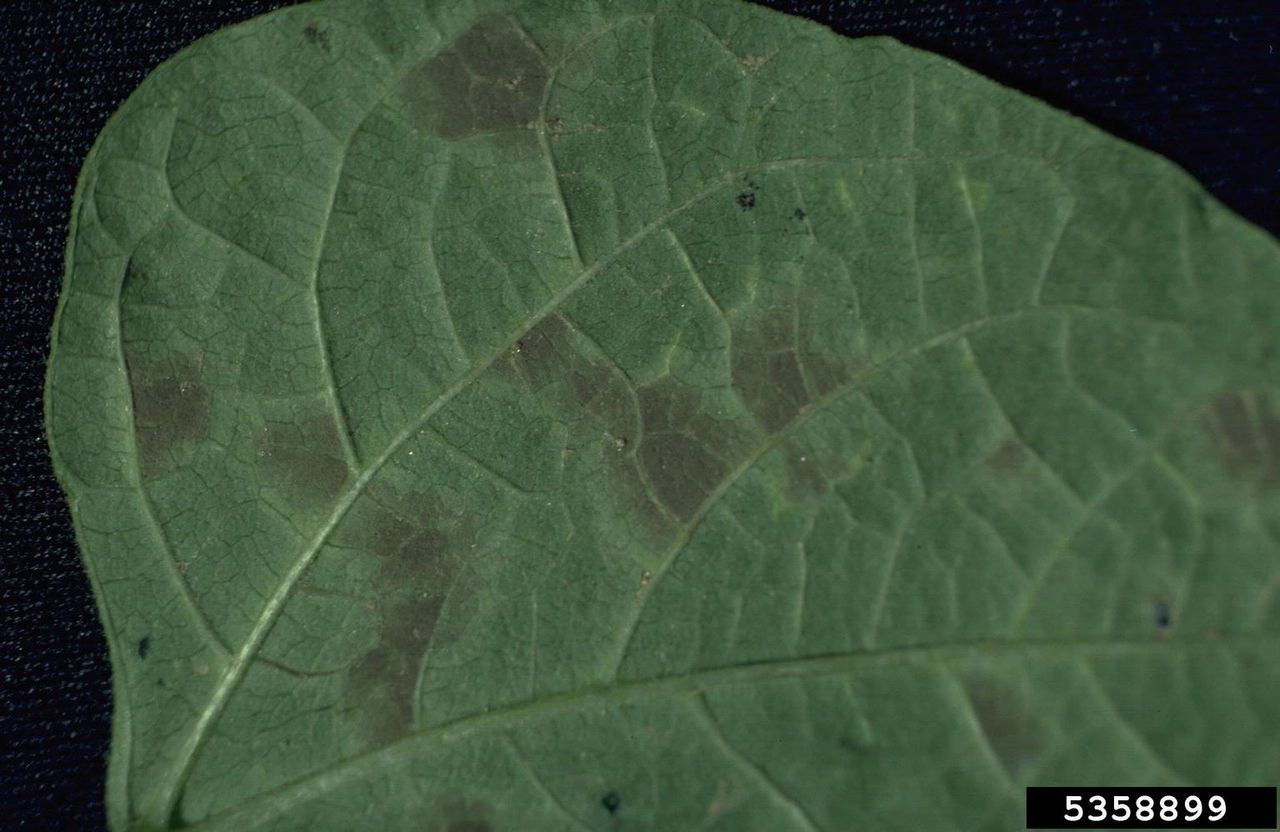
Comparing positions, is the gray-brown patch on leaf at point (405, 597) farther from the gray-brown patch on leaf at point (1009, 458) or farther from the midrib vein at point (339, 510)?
the gray-brown patch on leaf at point (1009, 458)

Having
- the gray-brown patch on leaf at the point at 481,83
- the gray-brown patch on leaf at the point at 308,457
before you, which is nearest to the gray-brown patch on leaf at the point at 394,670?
the gray-brown patch on leaf at the point at 308,457

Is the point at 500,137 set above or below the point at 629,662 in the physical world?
above

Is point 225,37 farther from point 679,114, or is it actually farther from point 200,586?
point 200,586

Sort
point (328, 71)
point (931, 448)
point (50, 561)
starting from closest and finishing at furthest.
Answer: point (931, 448) → point (328, 71) → point (50, 561)

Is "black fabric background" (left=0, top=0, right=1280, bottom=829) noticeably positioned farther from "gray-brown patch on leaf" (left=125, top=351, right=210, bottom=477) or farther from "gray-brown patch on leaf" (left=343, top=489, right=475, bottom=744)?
"gray-brown patch on leaf" (left=343, top=489, right=475, bottom=744)

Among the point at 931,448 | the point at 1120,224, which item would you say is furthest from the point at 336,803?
the point at 1120,224

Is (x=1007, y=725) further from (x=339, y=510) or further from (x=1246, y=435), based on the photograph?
(x=339, y=510)

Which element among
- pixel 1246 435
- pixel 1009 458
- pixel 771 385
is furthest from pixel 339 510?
pixel 1246 435
